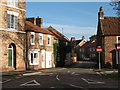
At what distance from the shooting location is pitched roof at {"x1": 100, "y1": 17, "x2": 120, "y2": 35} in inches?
1295

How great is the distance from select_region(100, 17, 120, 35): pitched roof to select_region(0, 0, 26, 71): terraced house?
14.6 meters

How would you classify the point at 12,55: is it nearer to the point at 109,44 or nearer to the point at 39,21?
the point at 39,21

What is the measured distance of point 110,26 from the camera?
34.2 metres

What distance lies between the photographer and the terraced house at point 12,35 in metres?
23.7

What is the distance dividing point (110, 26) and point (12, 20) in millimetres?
17813

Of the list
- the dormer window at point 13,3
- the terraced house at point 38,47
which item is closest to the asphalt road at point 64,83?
the dormer window at point 13,3

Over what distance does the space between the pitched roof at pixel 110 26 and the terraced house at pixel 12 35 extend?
14648mm

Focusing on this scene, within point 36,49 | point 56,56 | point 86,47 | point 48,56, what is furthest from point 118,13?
point 86,47

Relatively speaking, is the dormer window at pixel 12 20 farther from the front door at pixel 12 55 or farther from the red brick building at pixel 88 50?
the red brick building at pixel 88 50

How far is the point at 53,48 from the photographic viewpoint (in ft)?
120

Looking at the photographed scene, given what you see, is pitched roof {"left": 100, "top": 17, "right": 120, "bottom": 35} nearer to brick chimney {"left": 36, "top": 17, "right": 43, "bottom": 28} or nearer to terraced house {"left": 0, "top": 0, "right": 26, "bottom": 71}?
brick chimney {"left": 36, "top": 17, "right": 43, "bottom": 28}

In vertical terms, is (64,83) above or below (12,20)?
below

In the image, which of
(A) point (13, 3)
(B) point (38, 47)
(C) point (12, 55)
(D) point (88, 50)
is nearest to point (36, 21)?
(B) point (38, 47)

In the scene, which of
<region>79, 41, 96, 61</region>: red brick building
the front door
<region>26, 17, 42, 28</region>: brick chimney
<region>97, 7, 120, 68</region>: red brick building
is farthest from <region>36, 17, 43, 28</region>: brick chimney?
<region>79, 41, 96, 61</region>: red brick building
